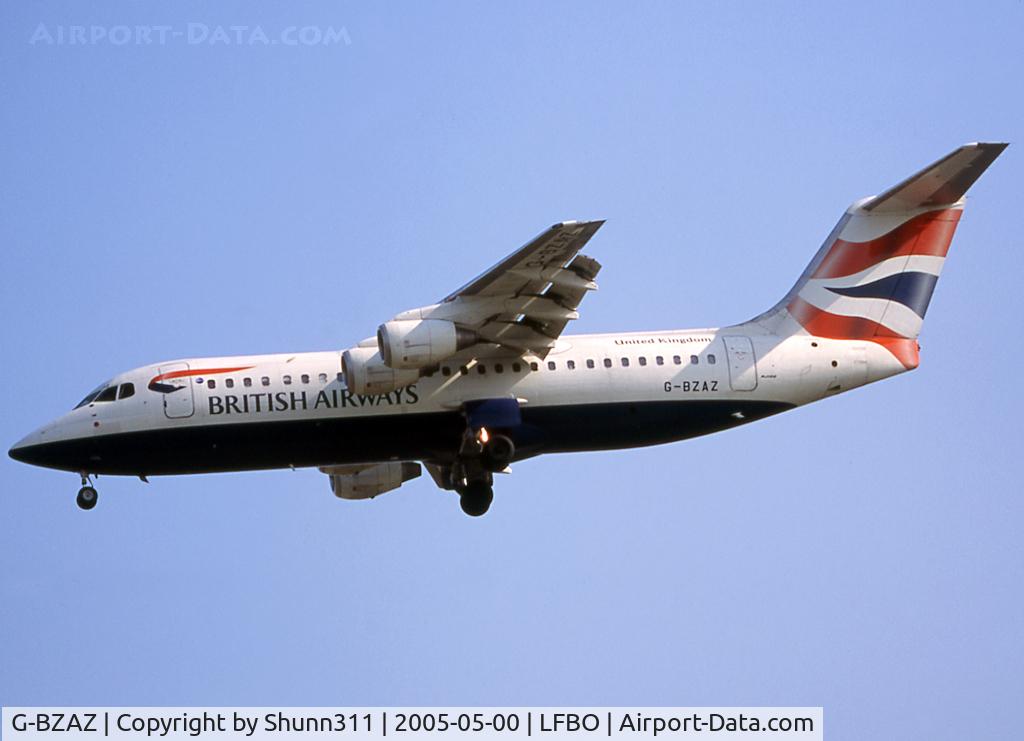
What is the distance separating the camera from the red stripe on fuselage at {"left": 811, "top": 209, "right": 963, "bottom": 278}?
23.9 meters

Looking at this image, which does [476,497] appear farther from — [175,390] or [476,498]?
[175,390]

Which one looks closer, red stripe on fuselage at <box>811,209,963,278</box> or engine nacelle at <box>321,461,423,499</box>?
red stripe on fuselage at <box>811,209,963,278</box>

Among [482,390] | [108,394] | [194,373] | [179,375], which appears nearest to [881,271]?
[482,390]

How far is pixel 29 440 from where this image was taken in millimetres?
22312

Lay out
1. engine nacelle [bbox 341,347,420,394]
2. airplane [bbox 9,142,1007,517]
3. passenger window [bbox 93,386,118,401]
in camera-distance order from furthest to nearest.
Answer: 1. passenger window [bbox 93,386,118,401]
2. airplane [bbox 9,142,1007,517]
3. engine nacelle [bbox 341,347,420,394]

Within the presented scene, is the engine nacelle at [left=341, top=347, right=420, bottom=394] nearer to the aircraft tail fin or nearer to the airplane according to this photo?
the airplane

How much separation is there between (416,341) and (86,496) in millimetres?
4853

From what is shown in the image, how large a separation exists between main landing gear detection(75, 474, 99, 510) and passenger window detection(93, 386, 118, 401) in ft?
3.26

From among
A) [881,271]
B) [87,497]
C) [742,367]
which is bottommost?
[87,497]

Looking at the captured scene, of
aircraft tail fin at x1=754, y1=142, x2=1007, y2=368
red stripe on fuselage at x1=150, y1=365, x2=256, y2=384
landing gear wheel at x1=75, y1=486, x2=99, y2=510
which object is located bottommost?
landing gear wheel at x1=75, y1=486, x2=99, y2=510

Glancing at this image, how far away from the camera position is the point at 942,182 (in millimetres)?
23125

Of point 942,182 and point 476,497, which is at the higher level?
point 942,182

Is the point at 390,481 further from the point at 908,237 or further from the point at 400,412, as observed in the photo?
the point at 908,237

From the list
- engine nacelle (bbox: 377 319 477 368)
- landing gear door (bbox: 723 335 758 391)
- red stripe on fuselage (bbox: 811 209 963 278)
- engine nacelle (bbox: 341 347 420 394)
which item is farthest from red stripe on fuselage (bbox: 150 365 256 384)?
red stripe on fuselage (bbox: 811 209 963 278)
